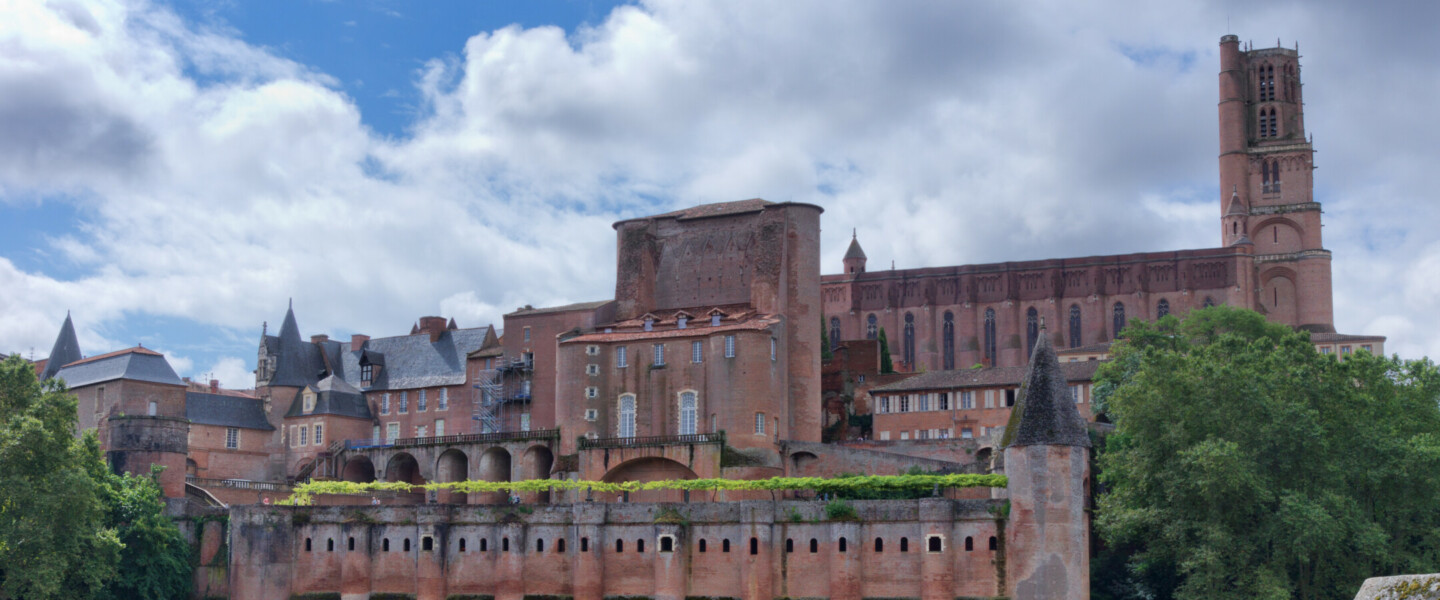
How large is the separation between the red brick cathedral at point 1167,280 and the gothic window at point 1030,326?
8 cm

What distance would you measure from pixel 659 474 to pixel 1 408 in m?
30.3

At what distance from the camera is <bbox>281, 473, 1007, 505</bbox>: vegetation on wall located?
62906 mm

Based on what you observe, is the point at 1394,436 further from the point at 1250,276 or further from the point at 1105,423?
the point at 1250,276

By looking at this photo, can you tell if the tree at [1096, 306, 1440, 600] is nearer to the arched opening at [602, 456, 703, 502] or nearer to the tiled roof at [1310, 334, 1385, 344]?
the arched opening at [602, 456, 703, 502]

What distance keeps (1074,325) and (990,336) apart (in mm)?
7014

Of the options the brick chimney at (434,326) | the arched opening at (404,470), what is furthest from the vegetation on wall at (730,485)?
the brick chimney at (434,326)

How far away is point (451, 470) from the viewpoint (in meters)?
83.4

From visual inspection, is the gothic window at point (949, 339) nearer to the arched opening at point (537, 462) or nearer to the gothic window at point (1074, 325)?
the gothic window at point (1074, 325)

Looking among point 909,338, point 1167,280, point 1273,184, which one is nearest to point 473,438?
point 909,338

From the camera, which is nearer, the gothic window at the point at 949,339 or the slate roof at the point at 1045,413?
the slate roof at the point at 1045,413

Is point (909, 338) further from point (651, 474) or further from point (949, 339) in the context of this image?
point (651, 474)

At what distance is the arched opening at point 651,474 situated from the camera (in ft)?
240

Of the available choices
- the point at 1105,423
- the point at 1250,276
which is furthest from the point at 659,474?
the point at 1250,276

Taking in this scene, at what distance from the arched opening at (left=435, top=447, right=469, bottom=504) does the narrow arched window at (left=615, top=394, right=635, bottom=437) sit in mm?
10121
